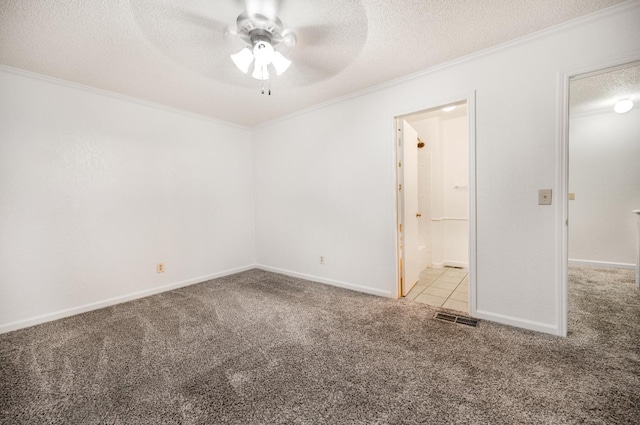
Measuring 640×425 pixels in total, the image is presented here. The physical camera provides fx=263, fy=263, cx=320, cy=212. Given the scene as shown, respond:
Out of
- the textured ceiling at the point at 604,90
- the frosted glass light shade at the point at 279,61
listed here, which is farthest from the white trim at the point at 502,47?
the frosted glass light shade at the point at 279,61

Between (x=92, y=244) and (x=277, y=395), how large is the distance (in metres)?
2.72

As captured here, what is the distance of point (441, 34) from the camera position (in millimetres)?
2082

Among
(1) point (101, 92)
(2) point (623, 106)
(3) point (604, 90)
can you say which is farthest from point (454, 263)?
(1) point (101, 92)

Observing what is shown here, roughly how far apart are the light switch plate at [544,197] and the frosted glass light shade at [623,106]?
321 centimetres

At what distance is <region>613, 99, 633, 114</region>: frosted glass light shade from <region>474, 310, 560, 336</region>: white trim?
3.75 m

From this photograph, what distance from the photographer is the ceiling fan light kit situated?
1.79 m

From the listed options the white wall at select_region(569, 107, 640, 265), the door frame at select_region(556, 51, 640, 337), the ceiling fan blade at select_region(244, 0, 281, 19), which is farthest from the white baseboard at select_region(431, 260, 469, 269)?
the ceiling fan blade at select_region(244, 0, 281, 19)

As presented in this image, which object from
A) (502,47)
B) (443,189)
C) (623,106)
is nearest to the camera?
(502,47)

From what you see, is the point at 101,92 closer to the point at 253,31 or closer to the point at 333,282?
the point at 253,31

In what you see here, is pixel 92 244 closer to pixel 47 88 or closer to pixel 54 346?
pixel 54 346

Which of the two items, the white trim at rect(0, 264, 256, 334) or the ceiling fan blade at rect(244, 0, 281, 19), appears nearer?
the ceiling fan blade at rect(244, 0, 281, 19)

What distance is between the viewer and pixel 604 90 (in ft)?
11.0

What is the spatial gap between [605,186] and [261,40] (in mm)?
5461

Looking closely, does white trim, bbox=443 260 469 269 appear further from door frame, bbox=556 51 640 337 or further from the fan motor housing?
the fan motor housing
